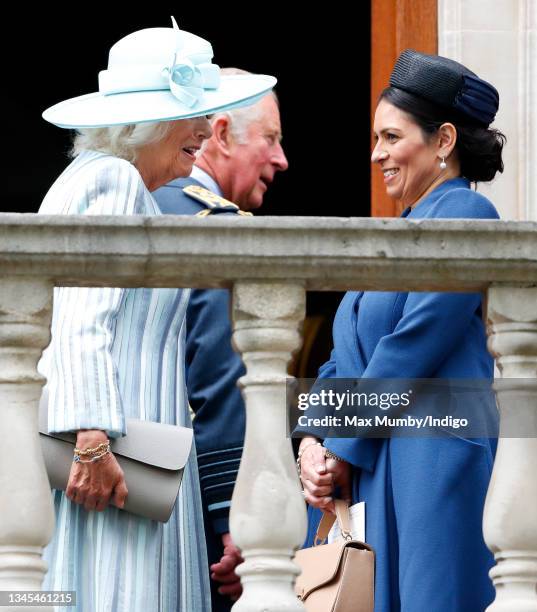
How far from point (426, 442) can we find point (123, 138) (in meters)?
0.85

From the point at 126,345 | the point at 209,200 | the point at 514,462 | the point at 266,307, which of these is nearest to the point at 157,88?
the point at 209,200

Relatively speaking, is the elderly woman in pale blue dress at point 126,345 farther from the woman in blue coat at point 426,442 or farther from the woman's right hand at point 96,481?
the woman in blue coat at point 426,442

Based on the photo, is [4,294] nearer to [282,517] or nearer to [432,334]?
[282,517]

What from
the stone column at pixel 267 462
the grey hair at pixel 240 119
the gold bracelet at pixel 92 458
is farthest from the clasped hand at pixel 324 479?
the grey hair at pixel 240 119

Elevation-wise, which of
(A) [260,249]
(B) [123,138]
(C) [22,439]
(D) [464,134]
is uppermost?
(D) [464,134]

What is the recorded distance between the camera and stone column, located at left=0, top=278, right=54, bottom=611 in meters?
2.90

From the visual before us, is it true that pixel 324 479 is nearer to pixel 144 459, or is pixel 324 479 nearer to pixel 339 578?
pixel 339 578

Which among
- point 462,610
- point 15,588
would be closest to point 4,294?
point 15,588

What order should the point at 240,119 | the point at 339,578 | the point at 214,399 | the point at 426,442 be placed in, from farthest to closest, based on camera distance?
the point at 240,119, the point at 214,399, the point at 426,442, the point at 339,578

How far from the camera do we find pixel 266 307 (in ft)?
9.91

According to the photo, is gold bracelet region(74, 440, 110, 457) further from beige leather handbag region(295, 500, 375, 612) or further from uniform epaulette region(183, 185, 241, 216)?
uniform epaulette region(183, 185, 241, 216)

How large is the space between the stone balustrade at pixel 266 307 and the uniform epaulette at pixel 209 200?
90cm

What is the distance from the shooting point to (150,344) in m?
3.49

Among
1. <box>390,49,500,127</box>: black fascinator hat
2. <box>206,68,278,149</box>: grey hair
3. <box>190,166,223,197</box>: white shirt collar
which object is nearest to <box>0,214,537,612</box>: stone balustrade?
<box>390,49,500,127</box>: black fascinator hat
